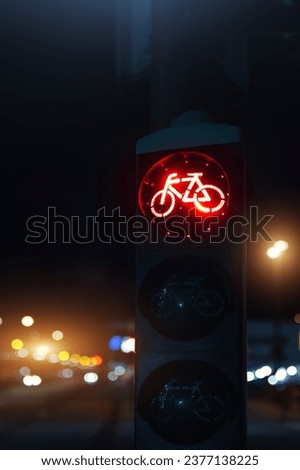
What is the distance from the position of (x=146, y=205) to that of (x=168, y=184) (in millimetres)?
119

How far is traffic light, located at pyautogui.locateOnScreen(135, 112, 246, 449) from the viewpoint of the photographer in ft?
10.4

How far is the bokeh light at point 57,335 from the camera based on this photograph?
33947mm

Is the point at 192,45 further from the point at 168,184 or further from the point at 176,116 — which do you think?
the point at 168,184

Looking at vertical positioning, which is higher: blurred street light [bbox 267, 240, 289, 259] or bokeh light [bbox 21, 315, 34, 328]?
blurred street light [bbox 267, 240, 289, 259]

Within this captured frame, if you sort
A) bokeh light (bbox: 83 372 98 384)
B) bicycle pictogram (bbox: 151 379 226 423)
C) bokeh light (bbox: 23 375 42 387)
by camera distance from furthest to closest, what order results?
bokeh light (bbox: 83 372 98 384), bokeh light (bbox: 23 375 42 387), bicycle pictogram (bbox: 151 379 226 423)

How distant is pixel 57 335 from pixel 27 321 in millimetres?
1971

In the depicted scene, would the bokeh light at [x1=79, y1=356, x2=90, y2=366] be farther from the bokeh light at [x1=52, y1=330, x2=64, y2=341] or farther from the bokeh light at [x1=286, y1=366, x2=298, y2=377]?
the bokeh light at [x1=286, y1=366, x2=298, y2=377]

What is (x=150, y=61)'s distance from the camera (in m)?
3.67

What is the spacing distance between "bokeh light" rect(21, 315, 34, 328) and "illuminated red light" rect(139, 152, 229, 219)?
1169 inches

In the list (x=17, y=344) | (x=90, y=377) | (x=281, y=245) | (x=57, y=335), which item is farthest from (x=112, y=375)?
(x=281, y=245)

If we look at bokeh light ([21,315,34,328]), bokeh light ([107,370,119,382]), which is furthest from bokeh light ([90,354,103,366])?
bokeh light ([21,315,34,328])

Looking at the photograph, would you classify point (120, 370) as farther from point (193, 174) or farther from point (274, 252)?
point (193, 174)

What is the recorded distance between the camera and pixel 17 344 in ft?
103

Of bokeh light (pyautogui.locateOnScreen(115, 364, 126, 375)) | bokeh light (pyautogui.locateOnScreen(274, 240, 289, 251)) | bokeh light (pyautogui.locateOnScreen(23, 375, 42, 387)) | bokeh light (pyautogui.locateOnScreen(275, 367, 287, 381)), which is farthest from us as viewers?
bokeh light (pyautogui.locateOnScreen(115, 364, 126, 375))
